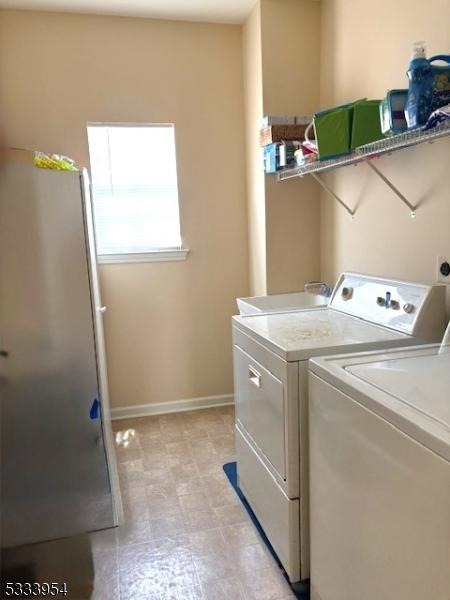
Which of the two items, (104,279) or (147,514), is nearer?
(147,514)

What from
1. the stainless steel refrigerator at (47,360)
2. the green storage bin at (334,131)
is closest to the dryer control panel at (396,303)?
the green storage bin at (334,131)

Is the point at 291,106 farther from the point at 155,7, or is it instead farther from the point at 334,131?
the point at 155,7

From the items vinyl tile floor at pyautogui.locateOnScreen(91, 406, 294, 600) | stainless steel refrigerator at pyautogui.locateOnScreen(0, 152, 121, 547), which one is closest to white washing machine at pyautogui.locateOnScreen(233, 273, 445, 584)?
vinyl tile floor at pyautogui.locateOnScreen(91, 406, 294, 600)

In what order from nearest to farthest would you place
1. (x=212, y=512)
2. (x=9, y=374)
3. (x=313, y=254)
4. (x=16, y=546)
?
(x=9, y=374)
(x=16, y=546)
(x=212, y=512)
(x=313, y=254)

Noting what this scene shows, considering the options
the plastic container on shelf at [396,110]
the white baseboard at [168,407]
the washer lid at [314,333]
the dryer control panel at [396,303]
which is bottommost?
the white baseboard at [168,407]

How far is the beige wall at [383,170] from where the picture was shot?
172cm

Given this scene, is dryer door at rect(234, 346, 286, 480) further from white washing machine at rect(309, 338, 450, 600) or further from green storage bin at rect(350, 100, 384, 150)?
green storage bin at rect(350, 100, 384, 150)

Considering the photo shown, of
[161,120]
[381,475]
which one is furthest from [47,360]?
[161,120]

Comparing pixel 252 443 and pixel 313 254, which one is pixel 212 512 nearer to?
pixel 252 443

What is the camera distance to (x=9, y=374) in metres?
1.68

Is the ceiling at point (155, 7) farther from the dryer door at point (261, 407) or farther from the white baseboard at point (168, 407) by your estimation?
the white baseboard at point (168, 407)

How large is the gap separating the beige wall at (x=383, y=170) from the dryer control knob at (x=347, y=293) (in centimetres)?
19

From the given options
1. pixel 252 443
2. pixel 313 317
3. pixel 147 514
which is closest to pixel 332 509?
pixel 252 443

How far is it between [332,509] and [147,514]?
1.11 metres
